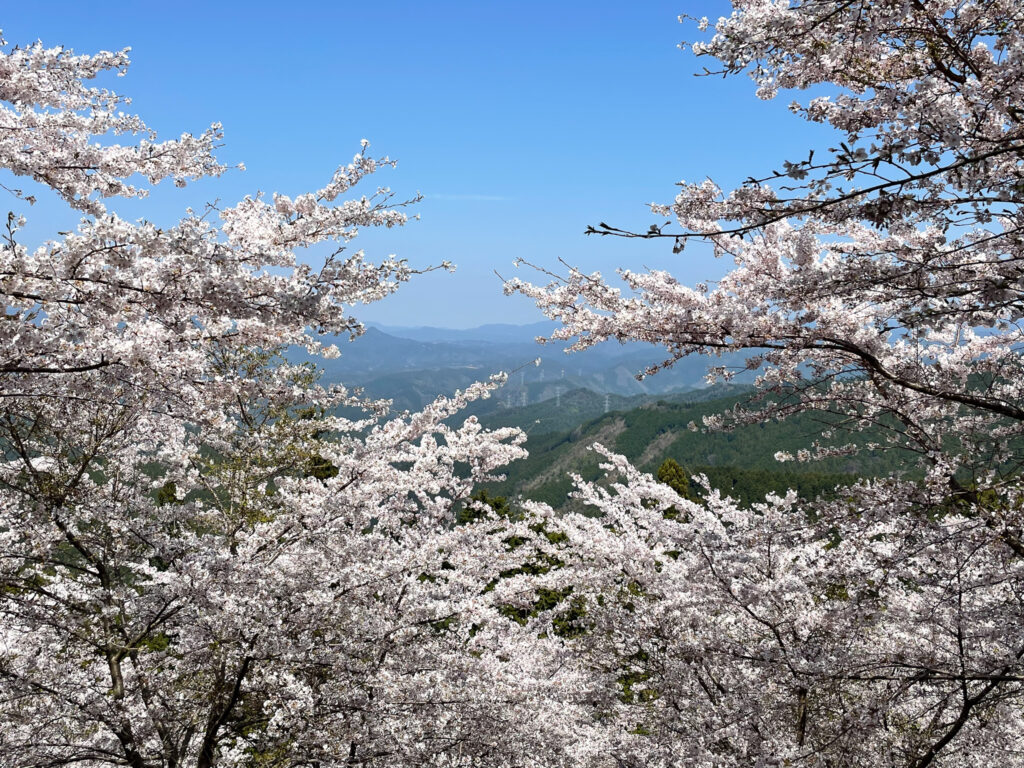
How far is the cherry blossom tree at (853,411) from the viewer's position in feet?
9.78

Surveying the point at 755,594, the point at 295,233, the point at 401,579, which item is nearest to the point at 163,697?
the point at 401,579

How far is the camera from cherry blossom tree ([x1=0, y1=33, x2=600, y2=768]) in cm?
329

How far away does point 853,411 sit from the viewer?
468 centimetres

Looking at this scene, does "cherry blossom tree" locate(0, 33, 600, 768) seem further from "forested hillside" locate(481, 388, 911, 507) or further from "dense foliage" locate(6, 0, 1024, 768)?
"forested hillside" locate(481, 388, 911, 507)

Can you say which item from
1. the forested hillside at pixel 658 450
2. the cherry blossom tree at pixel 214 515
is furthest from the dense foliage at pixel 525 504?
the forested hillside at pixel 658 450

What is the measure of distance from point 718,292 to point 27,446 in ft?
21.0

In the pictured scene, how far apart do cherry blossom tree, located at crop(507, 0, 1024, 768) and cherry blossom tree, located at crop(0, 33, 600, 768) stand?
1.74 metres

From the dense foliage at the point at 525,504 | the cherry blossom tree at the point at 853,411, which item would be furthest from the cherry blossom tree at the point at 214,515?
the cherry blossom tree at the point at 853,411

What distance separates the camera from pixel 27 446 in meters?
5.73

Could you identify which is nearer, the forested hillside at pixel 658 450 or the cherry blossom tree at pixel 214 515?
the cherry blossom tree at pixel 214 515

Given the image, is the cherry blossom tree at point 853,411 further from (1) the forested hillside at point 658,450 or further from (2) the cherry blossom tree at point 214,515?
(1) the forested hillside at point 658,450

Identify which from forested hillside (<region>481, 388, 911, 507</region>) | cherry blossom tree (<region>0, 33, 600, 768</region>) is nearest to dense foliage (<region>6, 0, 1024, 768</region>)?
cherry blossom tree (<region>0, 33, 600, 768</region>)

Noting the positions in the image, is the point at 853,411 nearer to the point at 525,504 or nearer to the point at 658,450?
the point at 525,504

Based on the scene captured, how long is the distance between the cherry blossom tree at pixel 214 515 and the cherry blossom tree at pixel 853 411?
1.74 metres
